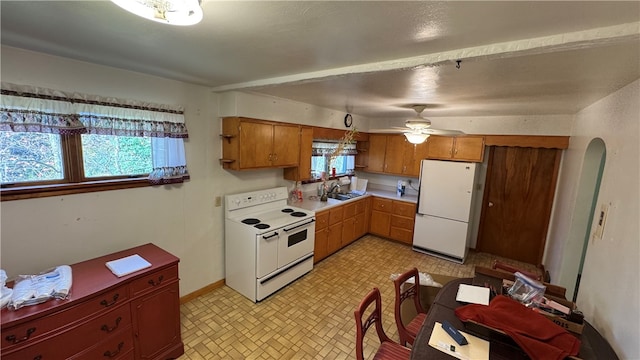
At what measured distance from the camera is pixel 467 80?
2080 mm

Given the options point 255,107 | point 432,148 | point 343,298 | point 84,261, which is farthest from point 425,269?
point 84,261

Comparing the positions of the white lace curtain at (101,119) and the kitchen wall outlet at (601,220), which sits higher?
the white lace curtain at (101,119)

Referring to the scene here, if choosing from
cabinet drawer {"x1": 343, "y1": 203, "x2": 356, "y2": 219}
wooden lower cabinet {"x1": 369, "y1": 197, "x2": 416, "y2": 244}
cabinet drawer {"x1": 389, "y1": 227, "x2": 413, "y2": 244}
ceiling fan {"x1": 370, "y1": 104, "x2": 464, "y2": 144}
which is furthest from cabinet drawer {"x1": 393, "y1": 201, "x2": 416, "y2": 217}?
ceiling fan {"x1": 370, "y1": 104, "x2": 464, "y2": 144}

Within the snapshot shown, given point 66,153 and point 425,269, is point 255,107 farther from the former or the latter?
point 425,269

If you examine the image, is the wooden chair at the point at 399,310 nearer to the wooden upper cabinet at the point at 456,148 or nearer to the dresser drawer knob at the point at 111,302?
the dresser drawer knob at the point at 111,302

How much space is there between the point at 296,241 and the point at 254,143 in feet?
4.40

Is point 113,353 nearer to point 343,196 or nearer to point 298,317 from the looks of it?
point 298,317

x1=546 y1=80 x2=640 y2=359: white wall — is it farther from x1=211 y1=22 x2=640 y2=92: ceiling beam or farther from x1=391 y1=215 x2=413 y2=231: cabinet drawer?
x1=391 y1=215 x2=413 y2=231: cabinet drawer

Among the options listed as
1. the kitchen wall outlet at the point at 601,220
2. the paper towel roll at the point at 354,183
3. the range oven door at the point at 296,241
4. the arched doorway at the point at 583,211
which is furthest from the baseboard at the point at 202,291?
the arched doorway at the point at 583,211

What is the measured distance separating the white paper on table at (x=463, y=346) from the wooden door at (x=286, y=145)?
8.30 feet

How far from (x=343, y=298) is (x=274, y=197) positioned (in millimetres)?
1617

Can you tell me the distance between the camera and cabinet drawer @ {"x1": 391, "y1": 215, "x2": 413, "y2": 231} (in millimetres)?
4699

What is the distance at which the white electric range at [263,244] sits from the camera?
298cm

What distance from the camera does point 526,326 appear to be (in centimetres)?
145
